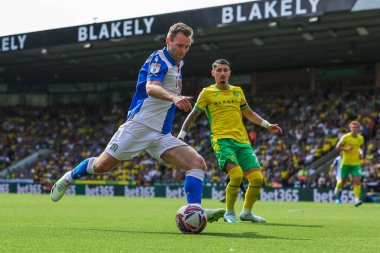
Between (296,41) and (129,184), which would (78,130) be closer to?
(129,184)

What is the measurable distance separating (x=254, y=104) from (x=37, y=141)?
15007 mm

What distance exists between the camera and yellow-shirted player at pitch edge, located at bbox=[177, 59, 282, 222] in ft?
32.3

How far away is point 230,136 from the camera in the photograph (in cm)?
1002

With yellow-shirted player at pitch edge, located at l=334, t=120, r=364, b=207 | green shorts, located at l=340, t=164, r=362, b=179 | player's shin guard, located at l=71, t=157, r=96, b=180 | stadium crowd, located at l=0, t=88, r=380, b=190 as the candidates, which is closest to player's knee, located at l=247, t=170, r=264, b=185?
player's shin guard, located at l=71, t=157, r=96, b=180

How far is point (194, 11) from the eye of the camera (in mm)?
29719

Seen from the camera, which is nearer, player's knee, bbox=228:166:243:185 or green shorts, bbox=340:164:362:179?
player's knee, bbox=228:166:243:185

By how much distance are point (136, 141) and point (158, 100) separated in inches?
20.5

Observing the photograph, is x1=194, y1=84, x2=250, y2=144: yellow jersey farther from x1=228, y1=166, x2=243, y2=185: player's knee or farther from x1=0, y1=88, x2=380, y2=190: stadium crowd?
x1=0, y1=88, x2=380, y2=190: stadium crowd

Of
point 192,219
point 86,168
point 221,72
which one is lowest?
point 192,219

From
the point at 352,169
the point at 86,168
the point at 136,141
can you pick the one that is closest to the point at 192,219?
the point at 136,141

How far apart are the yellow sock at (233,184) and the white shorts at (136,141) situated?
6.95 feet

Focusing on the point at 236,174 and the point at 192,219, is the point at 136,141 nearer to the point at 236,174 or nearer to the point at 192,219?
the point at 192,219

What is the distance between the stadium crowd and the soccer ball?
15.7 metres

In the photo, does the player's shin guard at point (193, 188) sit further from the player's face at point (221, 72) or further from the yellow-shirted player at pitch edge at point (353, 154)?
the yellow-shirted player at pitch edge at point (353, 154)
